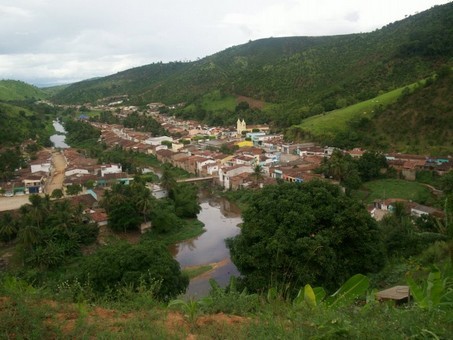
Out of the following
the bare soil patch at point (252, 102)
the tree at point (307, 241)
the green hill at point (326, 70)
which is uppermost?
the green hill at point (326, 70)

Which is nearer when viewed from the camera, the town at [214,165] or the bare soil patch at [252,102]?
the town at [214,165]

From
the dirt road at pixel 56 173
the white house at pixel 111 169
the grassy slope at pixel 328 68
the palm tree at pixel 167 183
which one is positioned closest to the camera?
the palm tree at pixel 167 183

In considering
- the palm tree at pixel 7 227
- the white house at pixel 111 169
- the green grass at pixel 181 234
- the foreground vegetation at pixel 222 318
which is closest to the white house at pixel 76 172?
the white house at pixel 111 169

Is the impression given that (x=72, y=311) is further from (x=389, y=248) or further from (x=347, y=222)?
(x=389, y=248)

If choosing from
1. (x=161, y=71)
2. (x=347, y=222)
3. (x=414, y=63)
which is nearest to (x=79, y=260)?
(x=347, y=222)

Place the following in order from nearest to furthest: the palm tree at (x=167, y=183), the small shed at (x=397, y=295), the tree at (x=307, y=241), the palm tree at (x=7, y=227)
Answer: the small shed at (x=397, y=295) < the tree at (x=307, y=241) < the palm tree at (x=7, y=227) < the palm tree at (x=167, y=183)

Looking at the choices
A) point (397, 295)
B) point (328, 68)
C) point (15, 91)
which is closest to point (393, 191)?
point (397, 295)

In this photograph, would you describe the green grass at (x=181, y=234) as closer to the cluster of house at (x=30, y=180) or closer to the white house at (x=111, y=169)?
the white house at (x=111, y=169)
